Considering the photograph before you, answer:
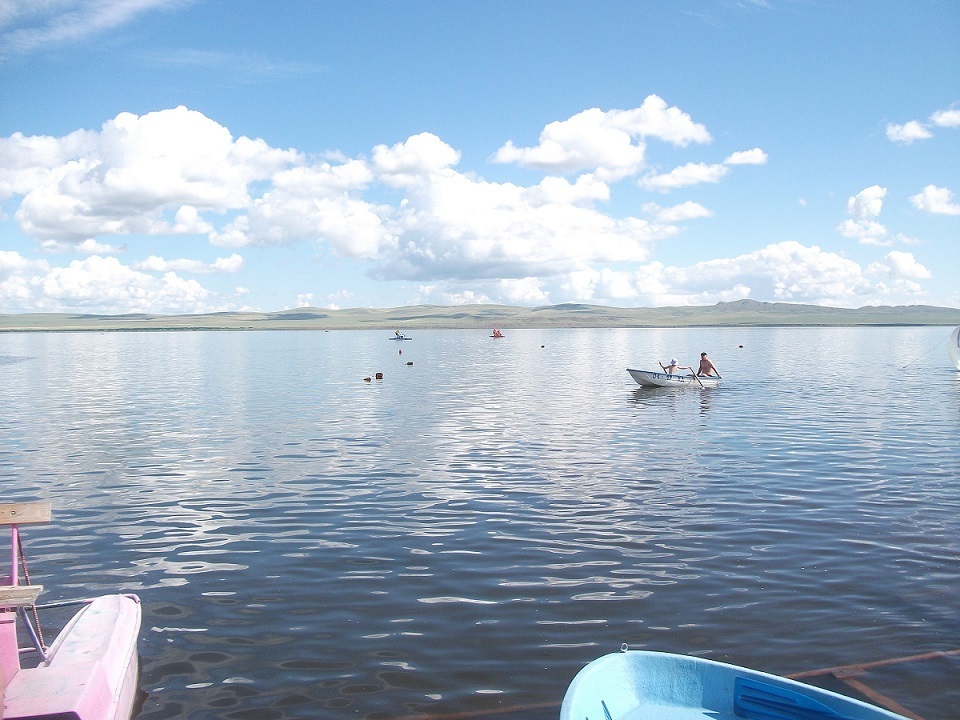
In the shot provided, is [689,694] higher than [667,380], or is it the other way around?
[667,380]

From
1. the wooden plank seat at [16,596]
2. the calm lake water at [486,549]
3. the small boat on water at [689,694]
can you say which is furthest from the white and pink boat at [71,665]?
the small boat on water at [689,694]

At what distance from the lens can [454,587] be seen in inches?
577

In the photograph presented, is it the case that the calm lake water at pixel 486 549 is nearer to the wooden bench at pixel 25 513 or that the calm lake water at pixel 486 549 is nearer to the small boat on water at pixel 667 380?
the wooden bench at pixel 25 513

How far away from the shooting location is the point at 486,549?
17.0 meters

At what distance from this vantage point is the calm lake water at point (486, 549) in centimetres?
1136

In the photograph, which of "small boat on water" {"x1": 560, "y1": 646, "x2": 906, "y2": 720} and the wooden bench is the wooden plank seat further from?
"small boat on water" {"x1": 560, "y1": 646, "x2": 906, "y2": 720}

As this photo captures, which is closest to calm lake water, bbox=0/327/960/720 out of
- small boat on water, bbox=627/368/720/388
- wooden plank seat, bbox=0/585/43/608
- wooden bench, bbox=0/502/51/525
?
wooden plank seat, bbox=0/585/43/608

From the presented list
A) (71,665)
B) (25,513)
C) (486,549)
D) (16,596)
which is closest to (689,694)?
(71,665)

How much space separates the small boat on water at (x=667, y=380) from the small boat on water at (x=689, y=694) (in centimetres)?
4362

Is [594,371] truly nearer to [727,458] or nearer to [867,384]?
[867,384]

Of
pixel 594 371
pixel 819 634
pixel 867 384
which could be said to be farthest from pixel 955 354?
pixel 819 634

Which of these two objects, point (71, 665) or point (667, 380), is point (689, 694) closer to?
point (71, 665)

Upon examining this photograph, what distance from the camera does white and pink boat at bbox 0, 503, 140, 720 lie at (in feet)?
28.5

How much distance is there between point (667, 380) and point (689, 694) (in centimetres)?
4456
